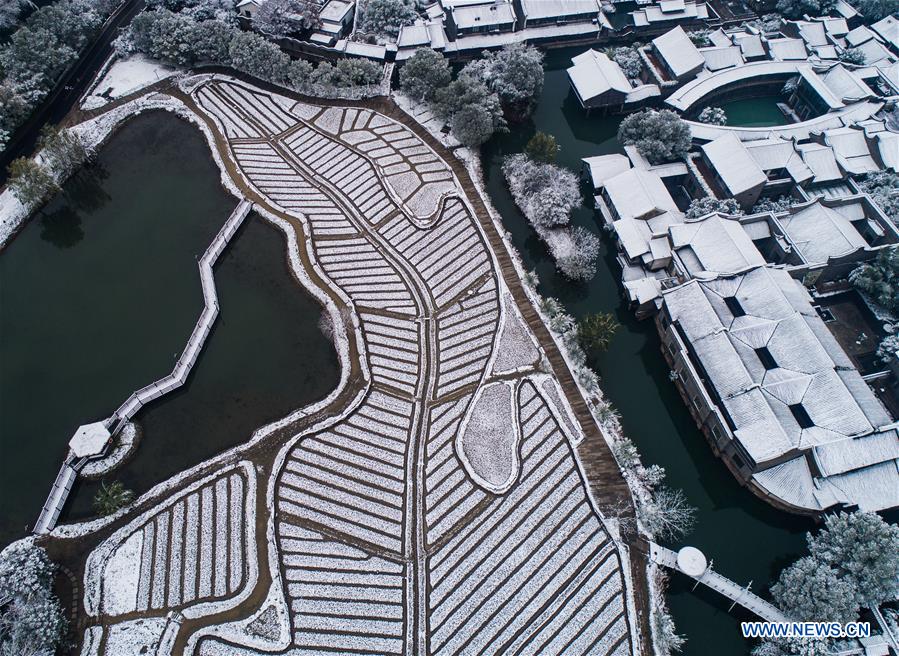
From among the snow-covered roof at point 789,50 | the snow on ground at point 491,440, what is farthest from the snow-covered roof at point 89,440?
the snow-covered roof at point 789,50

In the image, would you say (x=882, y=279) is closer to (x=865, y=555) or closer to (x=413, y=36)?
(x=865, y=555)

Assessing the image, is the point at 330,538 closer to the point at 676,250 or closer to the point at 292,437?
the point at 292,437

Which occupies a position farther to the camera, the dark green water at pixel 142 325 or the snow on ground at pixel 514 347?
the snow on ground at pixel 514 347

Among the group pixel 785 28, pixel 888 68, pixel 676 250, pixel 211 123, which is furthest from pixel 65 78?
pixel 888 68

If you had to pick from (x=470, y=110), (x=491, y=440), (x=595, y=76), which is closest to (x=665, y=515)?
(x=491, y=440)

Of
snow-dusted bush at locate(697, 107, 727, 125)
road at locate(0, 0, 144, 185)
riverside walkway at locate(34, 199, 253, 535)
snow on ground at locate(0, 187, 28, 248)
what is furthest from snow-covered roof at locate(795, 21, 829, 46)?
snow on ground at locate(0, 187, 28, 248)

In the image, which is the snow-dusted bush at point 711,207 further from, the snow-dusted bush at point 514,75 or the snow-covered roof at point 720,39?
the snow-covered roof at point 720,39

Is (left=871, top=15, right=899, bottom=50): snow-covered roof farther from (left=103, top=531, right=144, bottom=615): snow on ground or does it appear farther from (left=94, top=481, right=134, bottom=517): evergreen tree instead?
(left=103, top=531, right=144, bottom=615): snow on ground
